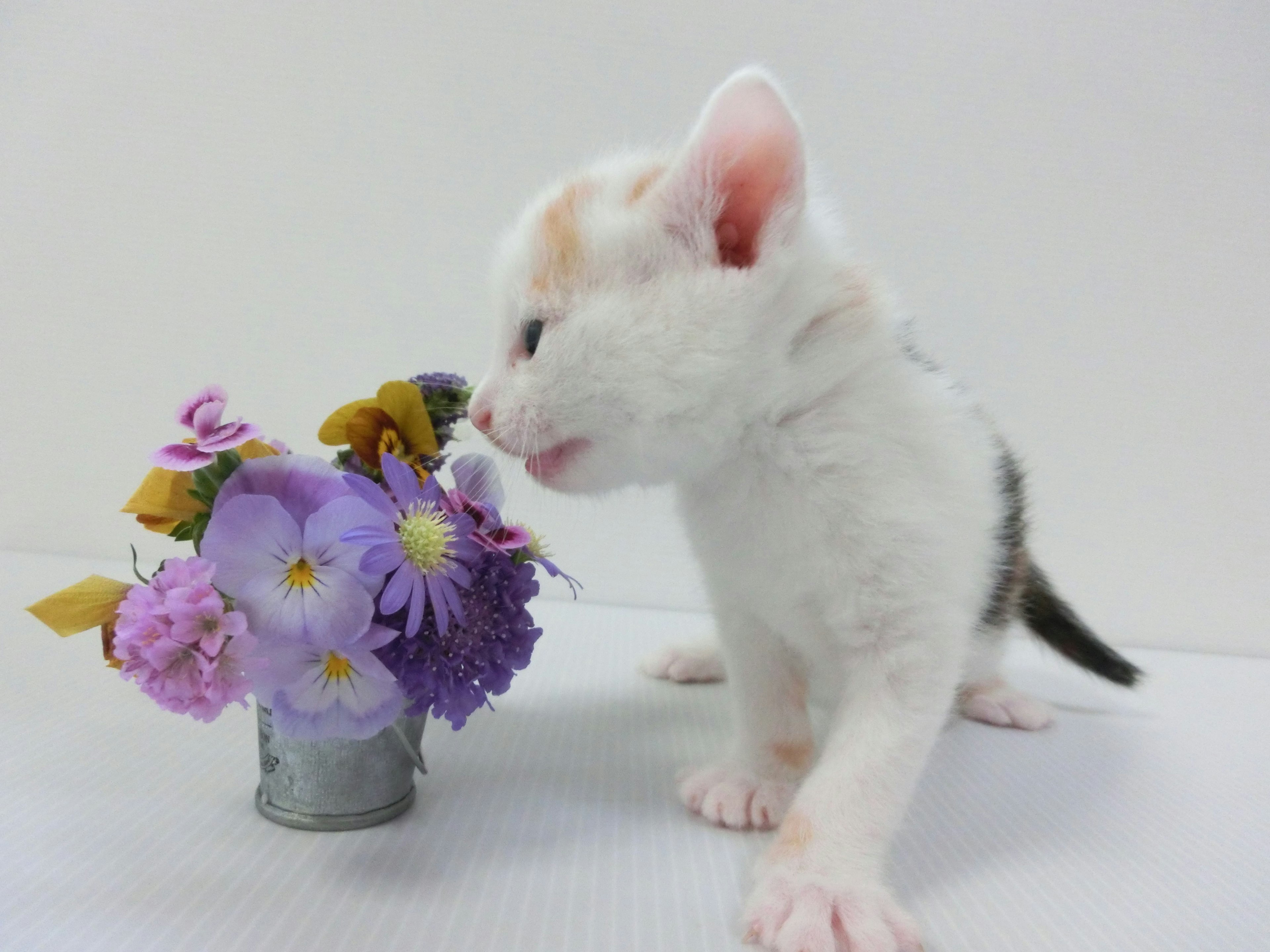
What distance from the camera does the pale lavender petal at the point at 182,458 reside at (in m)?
0.71

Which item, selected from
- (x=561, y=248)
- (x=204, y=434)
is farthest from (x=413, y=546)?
(x=561, y=248)

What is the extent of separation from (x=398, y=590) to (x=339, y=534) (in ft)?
0.23

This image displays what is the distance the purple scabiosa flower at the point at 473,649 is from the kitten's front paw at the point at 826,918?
30 cm

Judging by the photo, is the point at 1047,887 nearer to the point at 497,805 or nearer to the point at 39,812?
the point at 497,805

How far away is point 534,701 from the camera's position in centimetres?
127

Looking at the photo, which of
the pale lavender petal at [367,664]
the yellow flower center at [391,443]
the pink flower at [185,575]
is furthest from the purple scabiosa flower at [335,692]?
the yellow flower center at [391,443]

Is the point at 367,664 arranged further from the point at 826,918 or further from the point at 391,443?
the point at 826,918

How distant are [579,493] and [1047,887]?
0.60m

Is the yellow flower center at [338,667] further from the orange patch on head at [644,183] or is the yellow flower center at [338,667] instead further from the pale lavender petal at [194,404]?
the orange patch on head at [644,183]

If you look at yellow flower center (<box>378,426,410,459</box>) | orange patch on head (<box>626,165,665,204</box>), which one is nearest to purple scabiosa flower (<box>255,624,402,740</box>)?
yellow flower center (<box>378,426,410,459</box>)

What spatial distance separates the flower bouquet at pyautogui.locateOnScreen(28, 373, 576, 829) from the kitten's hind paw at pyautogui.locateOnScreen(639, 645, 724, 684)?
63cm

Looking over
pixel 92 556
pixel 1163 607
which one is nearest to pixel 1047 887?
pixel 1163 607

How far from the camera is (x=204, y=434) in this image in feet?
2.50

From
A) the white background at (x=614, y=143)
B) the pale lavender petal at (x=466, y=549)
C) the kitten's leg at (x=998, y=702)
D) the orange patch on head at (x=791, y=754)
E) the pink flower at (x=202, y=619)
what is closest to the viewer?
the pink flower at (x=202, y=619)
